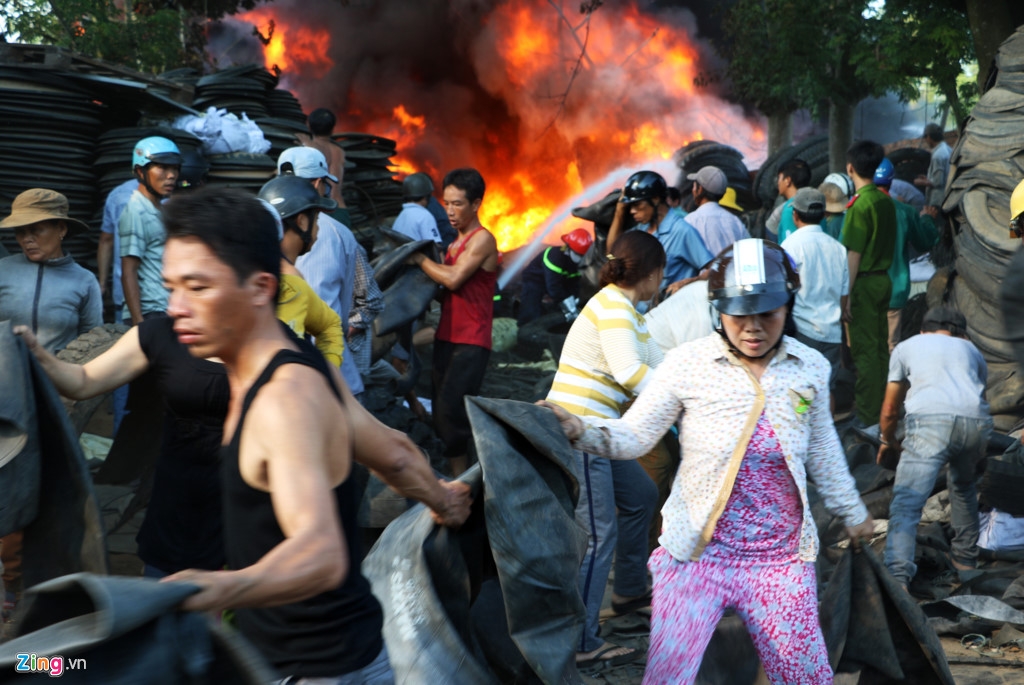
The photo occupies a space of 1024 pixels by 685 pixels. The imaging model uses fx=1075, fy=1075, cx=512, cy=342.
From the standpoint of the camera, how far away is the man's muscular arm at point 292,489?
6.14 feet

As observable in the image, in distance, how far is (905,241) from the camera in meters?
9.23

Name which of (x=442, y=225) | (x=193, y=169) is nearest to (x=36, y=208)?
(x=193, y=169)

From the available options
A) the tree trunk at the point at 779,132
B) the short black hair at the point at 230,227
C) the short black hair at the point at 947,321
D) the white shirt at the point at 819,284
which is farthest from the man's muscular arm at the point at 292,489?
the tree trunk at the point at 779,132

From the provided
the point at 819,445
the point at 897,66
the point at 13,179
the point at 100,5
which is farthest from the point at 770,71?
the point at 819,445

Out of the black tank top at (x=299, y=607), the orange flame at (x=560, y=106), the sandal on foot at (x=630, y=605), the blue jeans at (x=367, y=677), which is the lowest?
the sandal on foot at (x=630, y=605)

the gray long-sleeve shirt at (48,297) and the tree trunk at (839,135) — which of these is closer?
the gray long-sleeve shirt at (48,297)

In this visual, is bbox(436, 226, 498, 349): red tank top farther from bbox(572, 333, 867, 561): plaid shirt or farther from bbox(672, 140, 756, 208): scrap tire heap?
bbox(672, 140, 756, 208): scrap tire heap

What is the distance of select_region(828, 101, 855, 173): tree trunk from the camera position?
15316 millimetres

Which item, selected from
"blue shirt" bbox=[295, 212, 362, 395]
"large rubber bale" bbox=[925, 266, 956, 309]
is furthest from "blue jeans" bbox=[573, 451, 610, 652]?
"large rubber bale" bbox=[925, 266, 956, 309]

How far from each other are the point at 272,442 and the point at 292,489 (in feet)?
0.36

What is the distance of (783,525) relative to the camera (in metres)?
3.51

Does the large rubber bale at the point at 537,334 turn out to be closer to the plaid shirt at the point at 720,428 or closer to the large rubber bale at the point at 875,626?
the large rubber bale at the point at 875,626

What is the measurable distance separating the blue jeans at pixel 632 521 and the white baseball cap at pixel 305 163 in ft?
8.32

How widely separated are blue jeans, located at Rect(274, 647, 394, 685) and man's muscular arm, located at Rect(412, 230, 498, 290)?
4.34m
